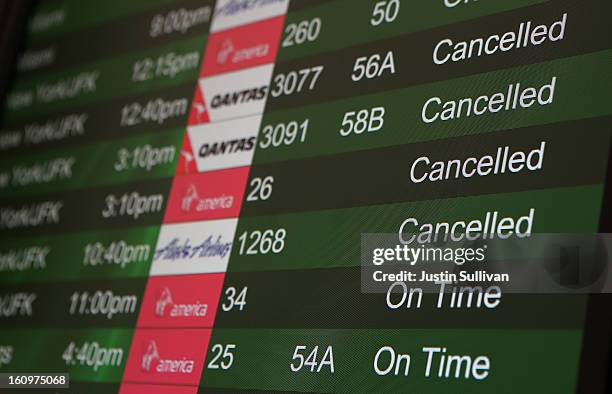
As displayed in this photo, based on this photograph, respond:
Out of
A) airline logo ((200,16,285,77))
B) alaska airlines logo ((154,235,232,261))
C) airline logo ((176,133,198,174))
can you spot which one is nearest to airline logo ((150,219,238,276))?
alaska airlines logo ((154,235,232,261))

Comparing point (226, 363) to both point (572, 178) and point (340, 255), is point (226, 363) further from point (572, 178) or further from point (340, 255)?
point (572, 178)

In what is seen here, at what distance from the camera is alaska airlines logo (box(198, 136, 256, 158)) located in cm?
197

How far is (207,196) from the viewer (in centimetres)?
200

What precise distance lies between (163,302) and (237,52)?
0.63 m

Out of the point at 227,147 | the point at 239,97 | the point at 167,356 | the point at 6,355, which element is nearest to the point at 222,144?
the point at 227,147

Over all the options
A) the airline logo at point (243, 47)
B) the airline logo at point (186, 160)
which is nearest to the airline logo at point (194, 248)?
the airline logo at point (186, 160)

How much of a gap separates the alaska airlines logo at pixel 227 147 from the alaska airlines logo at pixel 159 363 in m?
0.45

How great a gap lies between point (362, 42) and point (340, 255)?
1.56ft

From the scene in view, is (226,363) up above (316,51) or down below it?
below

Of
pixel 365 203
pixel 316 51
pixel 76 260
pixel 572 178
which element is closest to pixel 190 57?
pixel 316 51

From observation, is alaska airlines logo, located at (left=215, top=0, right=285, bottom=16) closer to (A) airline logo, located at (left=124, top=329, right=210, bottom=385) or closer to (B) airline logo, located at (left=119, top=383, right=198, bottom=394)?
(A) airline logo, located at (left=124, top=329, right=210, bottom=385)

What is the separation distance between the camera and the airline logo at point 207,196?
6.37 ft

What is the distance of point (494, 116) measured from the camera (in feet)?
5.10

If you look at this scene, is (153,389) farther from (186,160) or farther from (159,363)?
(186,160)
